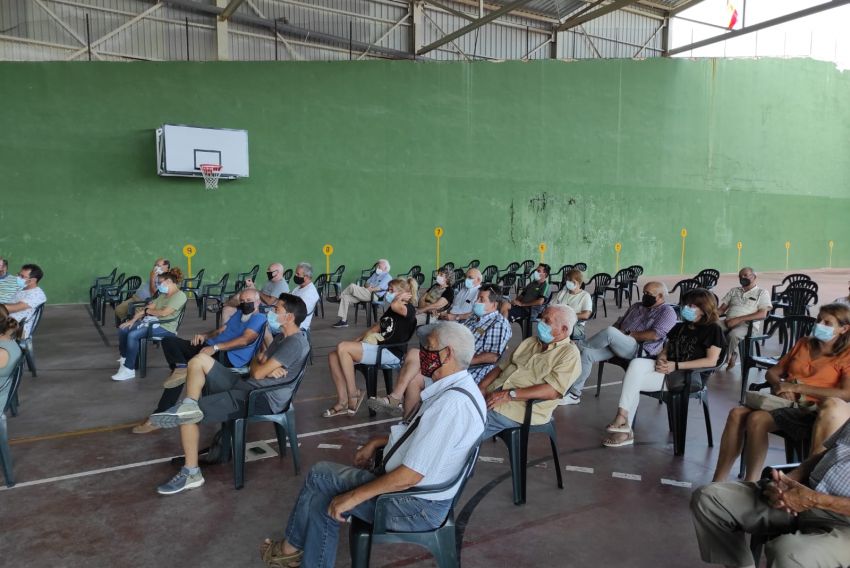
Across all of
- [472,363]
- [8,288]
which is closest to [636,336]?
[472,363]

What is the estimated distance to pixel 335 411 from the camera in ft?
15.2

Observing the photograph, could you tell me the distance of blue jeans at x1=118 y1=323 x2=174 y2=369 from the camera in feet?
18.7

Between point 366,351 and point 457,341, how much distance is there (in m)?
2.38

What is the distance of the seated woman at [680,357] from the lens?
379cm

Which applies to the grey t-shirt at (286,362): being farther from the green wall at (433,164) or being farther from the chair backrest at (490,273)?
the green wall at (433,164)

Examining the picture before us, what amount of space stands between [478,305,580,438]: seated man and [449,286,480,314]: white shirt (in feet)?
10.7

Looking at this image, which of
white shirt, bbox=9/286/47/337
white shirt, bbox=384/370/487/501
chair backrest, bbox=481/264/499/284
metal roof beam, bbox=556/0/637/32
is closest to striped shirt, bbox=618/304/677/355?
white shirt, bbox=384/370/487/501

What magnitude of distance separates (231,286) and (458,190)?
561cm

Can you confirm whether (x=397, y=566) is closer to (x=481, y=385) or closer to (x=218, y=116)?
(x=481, y=385)

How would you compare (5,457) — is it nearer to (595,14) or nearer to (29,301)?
(29,301)

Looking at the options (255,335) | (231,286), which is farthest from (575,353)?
(231,286)

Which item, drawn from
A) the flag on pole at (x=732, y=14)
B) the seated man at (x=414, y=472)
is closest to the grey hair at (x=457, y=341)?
the seated man at (x=414, y=472)

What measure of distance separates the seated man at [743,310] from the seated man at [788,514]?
374 cm

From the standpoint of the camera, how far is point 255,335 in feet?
14.0
